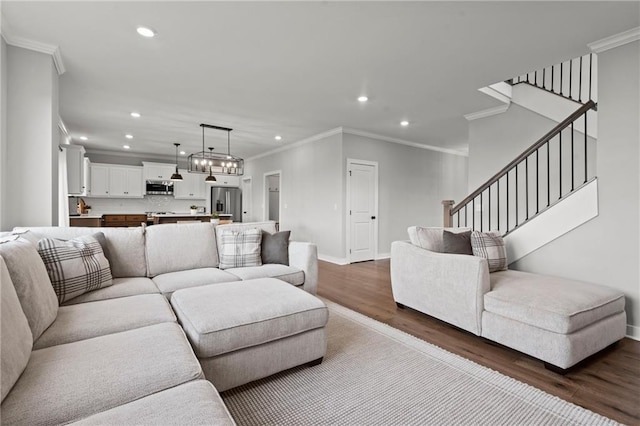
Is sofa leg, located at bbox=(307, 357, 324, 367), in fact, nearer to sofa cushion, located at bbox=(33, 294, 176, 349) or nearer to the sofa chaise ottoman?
the sofa chaise ottoman

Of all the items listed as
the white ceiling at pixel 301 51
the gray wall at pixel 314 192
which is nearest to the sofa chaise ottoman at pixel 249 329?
the white ceiling at pixel 301 51

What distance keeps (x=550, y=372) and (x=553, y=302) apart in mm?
445

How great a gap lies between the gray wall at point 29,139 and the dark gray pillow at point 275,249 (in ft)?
6.66

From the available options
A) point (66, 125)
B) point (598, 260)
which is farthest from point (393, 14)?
point (66, 125)

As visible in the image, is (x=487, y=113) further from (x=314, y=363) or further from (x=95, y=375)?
(x=95, y=375)

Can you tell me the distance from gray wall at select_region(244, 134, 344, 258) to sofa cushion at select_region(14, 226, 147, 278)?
358 cm

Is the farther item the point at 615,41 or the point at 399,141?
the point at 399,141

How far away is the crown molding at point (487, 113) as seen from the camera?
435cm

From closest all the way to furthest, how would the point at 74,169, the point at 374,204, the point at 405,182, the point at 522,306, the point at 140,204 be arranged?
the point at 522,306 → the point at 74,169 → the point at 374,204 → the point at 405,182 → the point at 140,204

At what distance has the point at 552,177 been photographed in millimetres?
3895

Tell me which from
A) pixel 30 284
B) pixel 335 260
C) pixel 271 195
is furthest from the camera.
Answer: pixel 271 195

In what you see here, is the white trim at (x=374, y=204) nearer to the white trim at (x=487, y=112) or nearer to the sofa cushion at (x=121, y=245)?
the white trim at (x=487, y=112)

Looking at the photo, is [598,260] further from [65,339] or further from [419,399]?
[65,339]

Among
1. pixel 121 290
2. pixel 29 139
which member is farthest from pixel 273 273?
pixel 29 139
